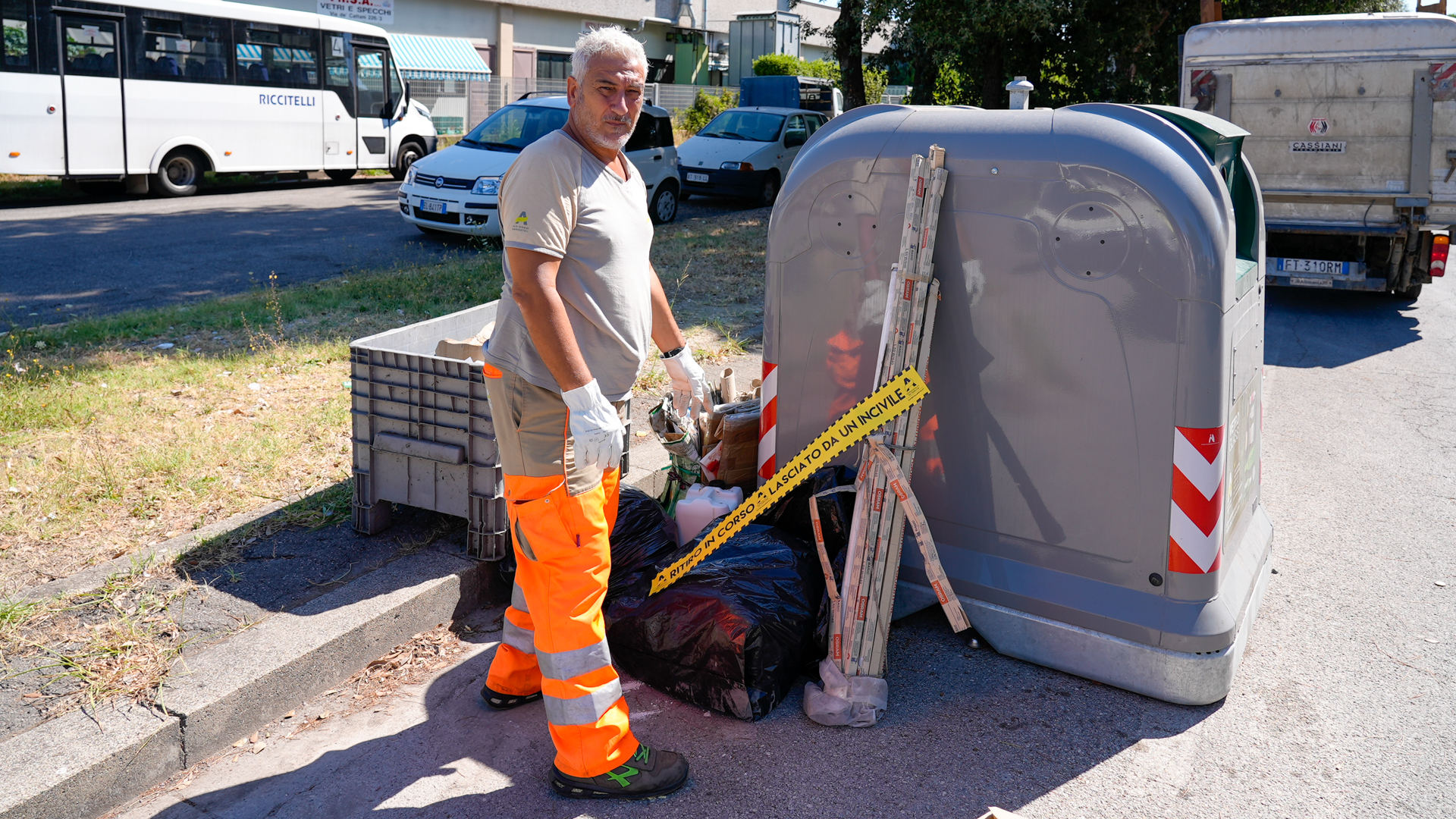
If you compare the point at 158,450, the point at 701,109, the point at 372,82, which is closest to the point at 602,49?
the point at 158,450

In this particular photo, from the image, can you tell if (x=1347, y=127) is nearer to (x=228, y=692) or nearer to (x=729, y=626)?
(x=729, y=626)

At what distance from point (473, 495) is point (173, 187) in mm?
15482

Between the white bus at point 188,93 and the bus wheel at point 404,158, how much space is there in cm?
6

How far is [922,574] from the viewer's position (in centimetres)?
380

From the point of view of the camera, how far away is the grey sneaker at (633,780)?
9.29ft

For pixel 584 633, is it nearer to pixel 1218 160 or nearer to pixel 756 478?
pixel 756 478

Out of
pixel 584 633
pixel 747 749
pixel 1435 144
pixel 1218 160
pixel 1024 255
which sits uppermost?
pixel 1435 144

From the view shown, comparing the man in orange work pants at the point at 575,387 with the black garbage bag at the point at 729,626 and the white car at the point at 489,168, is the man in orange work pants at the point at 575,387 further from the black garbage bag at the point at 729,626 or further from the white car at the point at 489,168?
the white car at the point at 489,168

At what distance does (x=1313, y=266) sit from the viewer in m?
10.2

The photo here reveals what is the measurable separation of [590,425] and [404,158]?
768 inches

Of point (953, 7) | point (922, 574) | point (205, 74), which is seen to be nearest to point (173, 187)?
point (205, 74)

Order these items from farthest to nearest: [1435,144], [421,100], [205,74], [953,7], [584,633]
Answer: [421,100]
[205,74]
[953,7]
[1435,144]
[584,633]

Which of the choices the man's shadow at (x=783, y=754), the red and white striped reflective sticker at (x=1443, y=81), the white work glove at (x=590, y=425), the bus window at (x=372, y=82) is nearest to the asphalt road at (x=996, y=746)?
the man's shadow at (x=783, y=754)

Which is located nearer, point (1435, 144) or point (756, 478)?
point (756, 478)
